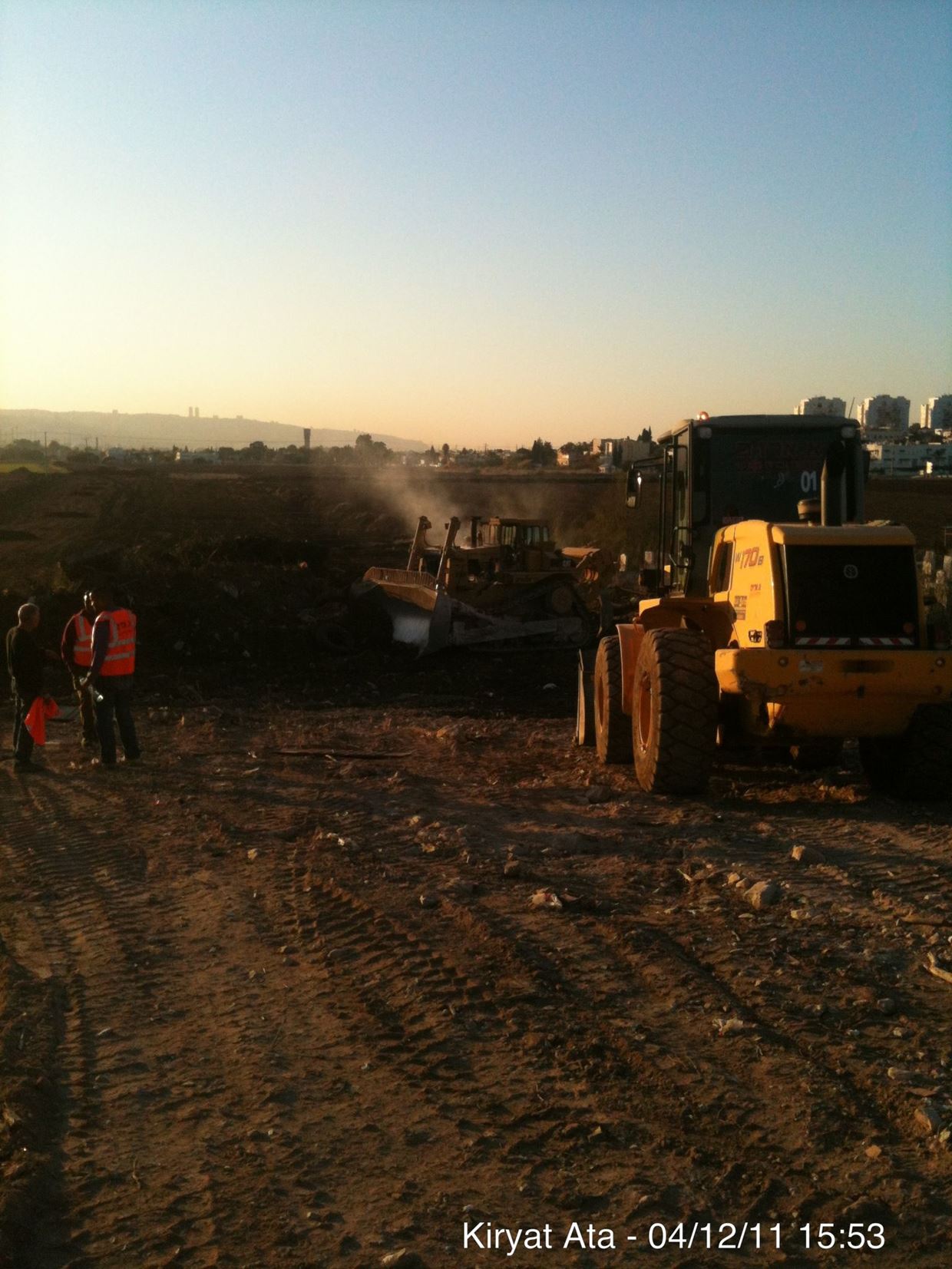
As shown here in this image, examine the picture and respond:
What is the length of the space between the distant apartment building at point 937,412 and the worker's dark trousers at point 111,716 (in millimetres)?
88713

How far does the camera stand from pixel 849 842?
301 inches

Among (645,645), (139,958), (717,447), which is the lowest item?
(139,958)

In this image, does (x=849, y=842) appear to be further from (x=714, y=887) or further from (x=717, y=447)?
(x=717, y=447)

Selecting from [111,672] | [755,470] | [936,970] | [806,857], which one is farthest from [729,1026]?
[111,672]

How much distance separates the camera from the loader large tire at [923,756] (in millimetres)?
8391

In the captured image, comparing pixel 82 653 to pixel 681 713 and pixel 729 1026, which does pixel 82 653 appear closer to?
pixel 681 713

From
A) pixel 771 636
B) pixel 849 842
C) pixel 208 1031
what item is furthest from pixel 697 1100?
pixel 771 636

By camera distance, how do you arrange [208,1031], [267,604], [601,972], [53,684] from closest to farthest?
[208,1031]
[601,972]
[53,684]
[267,604]

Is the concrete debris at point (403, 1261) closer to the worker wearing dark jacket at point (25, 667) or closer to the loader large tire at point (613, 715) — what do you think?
the loader large tire at point (613, 715)

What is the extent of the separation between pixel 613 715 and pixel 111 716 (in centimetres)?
432

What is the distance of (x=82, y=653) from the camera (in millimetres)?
11703

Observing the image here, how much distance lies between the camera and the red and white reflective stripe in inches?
325

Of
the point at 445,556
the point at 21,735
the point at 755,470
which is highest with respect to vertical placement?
the point at 755,470

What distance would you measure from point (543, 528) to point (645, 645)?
1272cm
